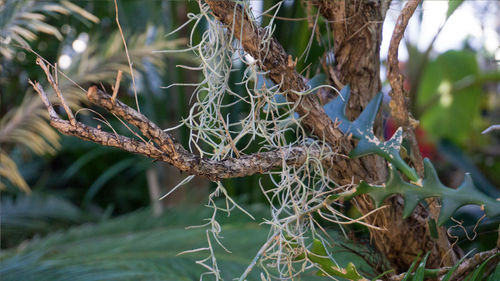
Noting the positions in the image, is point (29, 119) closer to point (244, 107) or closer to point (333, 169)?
→ point (244, 107)

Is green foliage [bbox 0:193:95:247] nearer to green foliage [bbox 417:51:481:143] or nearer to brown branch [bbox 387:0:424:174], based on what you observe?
brown branch [bbox 387:0:424:174]

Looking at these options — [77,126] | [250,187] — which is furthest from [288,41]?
[77,126]

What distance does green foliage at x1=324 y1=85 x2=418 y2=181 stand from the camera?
25 centimetres

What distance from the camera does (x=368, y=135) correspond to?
268mm

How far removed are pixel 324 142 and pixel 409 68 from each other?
3.56 feet

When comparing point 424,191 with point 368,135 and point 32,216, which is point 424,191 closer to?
point 368,135

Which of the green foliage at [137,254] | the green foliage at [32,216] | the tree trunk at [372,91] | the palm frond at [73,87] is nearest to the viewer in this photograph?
the tree trunk at [372,91]

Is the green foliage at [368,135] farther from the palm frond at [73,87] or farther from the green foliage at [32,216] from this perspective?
the green foliage at [32,216]

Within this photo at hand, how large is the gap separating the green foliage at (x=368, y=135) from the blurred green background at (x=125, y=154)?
0.03 m

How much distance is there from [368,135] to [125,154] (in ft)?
3.15

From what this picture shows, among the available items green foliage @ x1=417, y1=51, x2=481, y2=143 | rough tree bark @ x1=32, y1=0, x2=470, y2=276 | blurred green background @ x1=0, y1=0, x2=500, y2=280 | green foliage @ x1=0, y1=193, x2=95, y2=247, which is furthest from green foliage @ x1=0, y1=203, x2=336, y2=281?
green foliage @ x1=417, y1=51, x2=481, y2=143

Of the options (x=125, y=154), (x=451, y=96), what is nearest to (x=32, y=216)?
(x=125, y=154)

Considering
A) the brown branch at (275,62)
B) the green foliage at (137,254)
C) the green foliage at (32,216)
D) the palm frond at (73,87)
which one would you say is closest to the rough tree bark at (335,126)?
the brown branch at (275,62)

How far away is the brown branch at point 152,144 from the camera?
20cm
